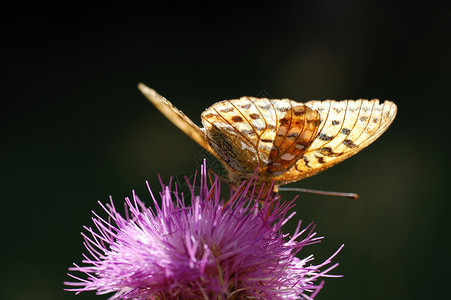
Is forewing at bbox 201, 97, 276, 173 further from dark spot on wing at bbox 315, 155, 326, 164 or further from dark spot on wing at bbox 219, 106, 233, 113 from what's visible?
dark spot on wing at bbox 315, 155, 326, 164

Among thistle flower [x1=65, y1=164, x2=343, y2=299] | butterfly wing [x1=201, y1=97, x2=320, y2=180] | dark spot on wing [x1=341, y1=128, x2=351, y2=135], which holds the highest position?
butterfly wing [x1=201, y1=97, x2=320, y2=180]

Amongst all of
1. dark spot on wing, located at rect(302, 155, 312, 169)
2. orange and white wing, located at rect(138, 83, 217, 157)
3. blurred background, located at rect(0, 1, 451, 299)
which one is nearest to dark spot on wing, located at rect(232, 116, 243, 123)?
orange and white wing, located at rect(138, 83, 217, 157)

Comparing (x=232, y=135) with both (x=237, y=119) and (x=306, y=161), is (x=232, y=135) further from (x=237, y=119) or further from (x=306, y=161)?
(x=306, y=161)

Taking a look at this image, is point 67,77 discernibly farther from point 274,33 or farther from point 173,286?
point 173,286

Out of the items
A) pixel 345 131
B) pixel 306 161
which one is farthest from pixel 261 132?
pixel 345 131

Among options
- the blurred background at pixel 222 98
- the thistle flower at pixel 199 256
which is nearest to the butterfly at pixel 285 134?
the thistle flower at pixel 199 256

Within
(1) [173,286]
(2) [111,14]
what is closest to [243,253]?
(1) [173,286]

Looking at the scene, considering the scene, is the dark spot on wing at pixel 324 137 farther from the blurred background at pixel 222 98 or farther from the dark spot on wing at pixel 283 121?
the blurred background at pixel 222 98
